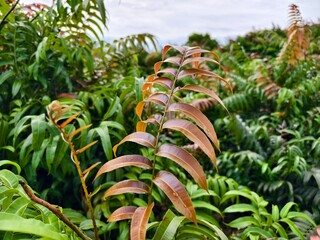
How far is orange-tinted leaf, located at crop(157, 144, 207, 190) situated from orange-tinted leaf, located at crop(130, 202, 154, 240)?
0.10m

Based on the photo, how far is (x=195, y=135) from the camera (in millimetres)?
611

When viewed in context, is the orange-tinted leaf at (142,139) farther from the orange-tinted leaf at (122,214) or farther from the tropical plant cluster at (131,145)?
the orange-tinted leaf at (122,214)

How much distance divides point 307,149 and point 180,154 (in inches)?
44.4

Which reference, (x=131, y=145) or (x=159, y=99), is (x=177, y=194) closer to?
(x=159, y=99)

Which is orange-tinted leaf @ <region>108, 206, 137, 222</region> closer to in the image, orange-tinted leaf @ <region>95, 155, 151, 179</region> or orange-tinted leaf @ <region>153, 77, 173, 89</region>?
orange-tinted leaf @ <region>95, 155, 151, 179</region>

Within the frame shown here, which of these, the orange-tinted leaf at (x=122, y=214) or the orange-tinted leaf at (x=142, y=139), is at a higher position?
the orange-tinted leaf at (x=142, y=139)

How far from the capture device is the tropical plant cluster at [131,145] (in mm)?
637

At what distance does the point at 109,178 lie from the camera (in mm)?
1053

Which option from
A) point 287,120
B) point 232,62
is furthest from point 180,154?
point 232,62

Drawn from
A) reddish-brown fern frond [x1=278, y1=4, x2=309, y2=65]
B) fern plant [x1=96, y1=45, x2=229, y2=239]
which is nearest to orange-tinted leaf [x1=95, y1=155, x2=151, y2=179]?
fern plant [x1=96, y1=45, x2=229, y2=239]

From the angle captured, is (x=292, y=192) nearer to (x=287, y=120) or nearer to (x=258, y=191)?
(x=258, y=191)

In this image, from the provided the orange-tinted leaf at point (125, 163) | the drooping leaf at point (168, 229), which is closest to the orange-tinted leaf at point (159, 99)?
the orange-tinted leaf at point (125, 163)

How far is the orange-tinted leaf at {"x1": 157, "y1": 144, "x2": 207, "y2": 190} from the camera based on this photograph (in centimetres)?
59

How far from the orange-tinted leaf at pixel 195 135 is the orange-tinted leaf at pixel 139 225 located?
143 millimetres
